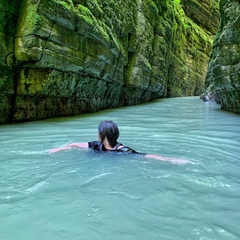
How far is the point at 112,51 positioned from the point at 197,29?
22.0 meters

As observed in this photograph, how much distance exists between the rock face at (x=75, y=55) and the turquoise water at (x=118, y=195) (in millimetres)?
3567

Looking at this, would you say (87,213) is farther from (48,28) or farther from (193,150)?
(48,28)

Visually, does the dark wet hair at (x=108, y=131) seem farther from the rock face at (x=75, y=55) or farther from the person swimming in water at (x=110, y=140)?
the rock face at (x=75, y=55)

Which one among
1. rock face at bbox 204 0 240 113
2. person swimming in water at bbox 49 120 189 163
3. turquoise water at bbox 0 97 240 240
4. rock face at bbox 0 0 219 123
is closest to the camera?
turquoise water at bbox 0 97 240 240

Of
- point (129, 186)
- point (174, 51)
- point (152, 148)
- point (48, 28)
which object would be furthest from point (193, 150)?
point (174, 51)

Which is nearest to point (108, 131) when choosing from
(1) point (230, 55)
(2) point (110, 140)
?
(2) point (110, 140)

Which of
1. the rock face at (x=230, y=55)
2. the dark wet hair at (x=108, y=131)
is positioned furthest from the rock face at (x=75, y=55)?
the dark wet hair at (x=108, y=131)

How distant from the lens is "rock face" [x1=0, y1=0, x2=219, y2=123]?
699 centimetres

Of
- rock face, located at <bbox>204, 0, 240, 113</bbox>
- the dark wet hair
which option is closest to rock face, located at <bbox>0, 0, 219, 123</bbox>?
rock face, located at <bbox>204, 0, 240, 113</bbox>

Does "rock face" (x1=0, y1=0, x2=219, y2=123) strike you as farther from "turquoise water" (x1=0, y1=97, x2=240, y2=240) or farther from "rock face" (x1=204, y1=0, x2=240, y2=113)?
"rock face" (x1=204, y1=0, x2=240, y2=113)

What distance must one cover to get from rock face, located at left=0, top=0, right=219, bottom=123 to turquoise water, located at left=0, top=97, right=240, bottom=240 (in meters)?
3.57

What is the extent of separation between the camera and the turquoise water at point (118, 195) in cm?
176

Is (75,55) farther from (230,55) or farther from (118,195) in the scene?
(118,195)

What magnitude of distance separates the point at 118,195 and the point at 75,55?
269 inches
